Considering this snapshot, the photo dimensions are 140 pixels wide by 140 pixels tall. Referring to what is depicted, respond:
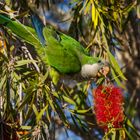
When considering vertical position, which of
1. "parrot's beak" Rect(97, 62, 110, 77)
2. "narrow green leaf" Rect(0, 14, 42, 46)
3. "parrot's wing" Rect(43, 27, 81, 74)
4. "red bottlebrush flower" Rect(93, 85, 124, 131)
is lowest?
"red bottlebrush flower" Rect(93, 85, 124, 131)

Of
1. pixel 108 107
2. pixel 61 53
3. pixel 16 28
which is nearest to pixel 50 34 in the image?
pixel 61 53

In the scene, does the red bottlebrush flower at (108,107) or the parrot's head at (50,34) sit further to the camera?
the parrot's head at (50,34)

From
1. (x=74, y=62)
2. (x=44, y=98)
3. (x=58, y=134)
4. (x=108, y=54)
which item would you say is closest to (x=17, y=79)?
(x=44, y=98)

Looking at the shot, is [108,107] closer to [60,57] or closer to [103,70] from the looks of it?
[103,70]

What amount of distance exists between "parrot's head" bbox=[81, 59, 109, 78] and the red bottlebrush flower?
0.06m

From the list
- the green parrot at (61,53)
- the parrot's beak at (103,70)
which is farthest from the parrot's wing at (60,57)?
the parrot's beak at (103,70)

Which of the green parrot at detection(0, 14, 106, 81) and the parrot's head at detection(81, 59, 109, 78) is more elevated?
the green parrot at detection(0, 14, 106, 81)

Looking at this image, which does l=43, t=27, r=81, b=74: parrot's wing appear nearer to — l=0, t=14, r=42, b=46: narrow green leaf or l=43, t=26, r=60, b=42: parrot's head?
l=43, t=26, r=60, b=42: parrot's head

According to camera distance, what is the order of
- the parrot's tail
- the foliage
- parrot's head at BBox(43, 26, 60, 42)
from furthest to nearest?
parrot's head at BBox(43, 26, 60, 42)
the parrot's tail
the foliage

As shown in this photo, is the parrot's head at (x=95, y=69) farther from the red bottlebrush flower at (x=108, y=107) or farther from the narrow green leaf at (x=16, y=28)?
the narrow green leaf at (x=16, y=28)

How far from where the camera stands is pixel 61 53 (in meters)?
1.76

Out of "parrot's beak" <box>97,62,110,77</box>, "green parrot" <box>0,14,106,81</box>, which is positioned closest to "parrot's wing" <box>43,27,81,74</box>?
"green parrot" <box>0,14,106,81</box>

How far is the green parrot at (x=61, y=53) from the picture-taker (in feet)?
5.49

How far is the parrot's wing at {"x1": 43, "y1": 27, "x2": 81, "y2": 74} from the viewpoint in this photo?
1734 mm
